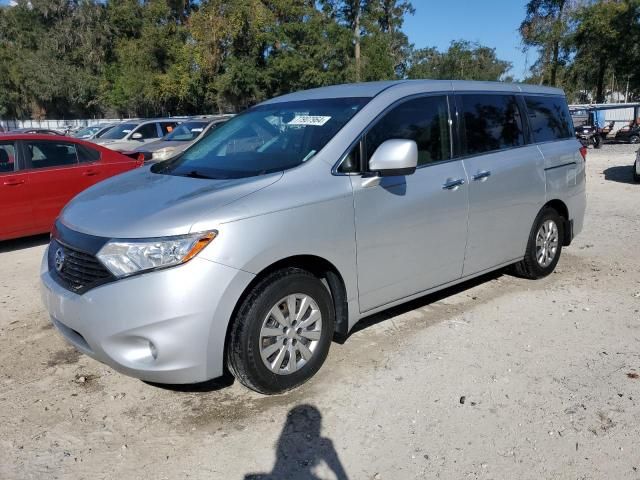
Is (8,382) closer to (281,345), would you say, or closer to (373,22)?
(281,345)

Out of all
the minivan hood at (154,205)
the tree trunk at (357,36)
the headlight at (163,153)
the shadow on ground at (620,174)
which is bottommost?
the shadow on ground at (620,174)

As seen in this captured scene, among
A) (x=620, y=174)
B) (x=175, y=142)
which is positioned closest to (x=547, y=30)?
(x=620, y=174)

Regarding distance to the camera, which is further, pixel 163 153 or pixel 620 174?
pixel 620 174

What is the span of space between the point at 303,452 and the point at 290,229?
4.02ft

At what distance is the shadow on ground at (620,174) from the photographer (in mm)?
12805

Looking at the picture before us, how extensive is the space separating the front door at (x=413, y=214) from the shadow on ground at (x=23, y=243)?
5.69 metres

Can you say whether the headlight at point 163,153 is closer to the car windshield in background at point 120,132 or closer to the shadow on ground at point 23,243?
the car windshield in background at point 120,132

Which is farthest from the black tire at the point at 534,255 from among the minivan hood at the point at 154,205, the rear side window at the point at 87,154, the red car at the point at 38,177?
the rear side window at the point at 87,154

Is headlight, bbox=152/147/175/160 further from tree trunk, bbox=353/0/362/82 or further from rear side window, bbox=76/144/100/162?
tree trunk, bbox=353/0/362/82

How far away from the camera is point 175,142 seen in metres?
13.7

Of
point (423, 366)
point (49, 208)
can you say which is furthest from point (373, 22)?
point (423, 366)

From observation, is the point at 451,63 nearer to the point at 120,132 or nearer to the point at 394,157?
the point at 120,132

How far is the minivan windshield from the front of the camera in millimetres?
3754

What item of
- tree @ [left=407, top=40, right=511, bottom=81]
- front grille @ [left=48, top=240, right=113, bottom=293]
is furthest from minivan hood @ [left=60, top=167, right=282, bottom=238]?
tree @ [left=407, top=40, right=511, bottom=81]
